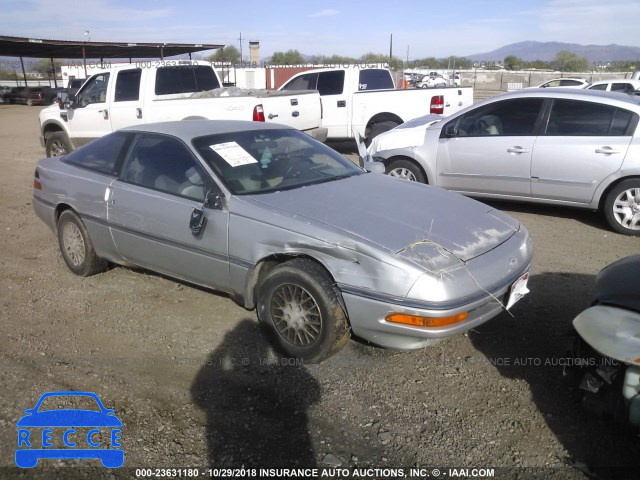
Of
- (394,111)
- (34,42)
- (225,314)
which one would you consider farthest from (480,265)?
(34,42)

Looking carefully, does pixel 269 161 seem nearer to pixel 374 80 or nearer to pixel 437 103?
pixel 437 103

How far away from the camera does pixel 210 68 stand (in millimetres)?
11070

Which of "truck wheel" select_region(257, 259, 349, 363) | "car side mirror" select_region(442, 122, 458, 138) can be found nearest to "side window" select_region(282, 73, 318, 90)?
"car side mirror" select_region(442, 122, 458, 138)

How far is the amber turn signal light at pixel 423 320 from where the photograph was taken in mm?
3163

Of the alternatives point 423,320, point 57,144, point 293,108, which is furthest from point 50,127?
point 423,320

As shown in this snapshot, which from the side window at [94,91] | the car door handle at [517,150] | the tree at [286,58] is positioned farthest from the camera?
the tree at [286,58]

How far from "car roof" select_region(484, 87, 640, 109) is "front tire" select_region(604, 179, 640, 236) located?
0.88m

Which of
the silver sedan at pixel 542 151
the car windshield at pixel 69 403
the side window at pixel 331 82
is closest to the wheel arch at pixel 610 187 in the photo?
the silver sedan at pixel 542 151

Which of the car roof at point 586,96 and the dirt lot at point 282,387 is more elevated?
the car roof at point 586,96

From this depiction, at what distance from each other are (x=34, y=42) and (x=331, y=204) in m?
26.6

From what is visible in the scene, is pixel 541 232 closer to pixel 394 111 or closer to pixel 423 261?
pixel 423 261

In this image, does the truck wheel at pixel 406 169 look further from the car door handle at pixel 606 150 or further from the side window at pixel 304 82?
the side window at pixel 304 82

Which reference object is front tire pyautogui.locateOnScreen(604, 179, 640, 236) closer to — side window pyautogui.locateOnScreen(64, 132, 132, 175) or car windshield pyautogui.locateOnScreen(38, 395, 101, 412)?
side window pyautogui.locateOnScreen(64, 132, 132, 175)

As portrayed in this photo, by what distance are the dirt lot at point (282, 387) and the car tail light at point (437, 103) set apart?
6.48 metres
